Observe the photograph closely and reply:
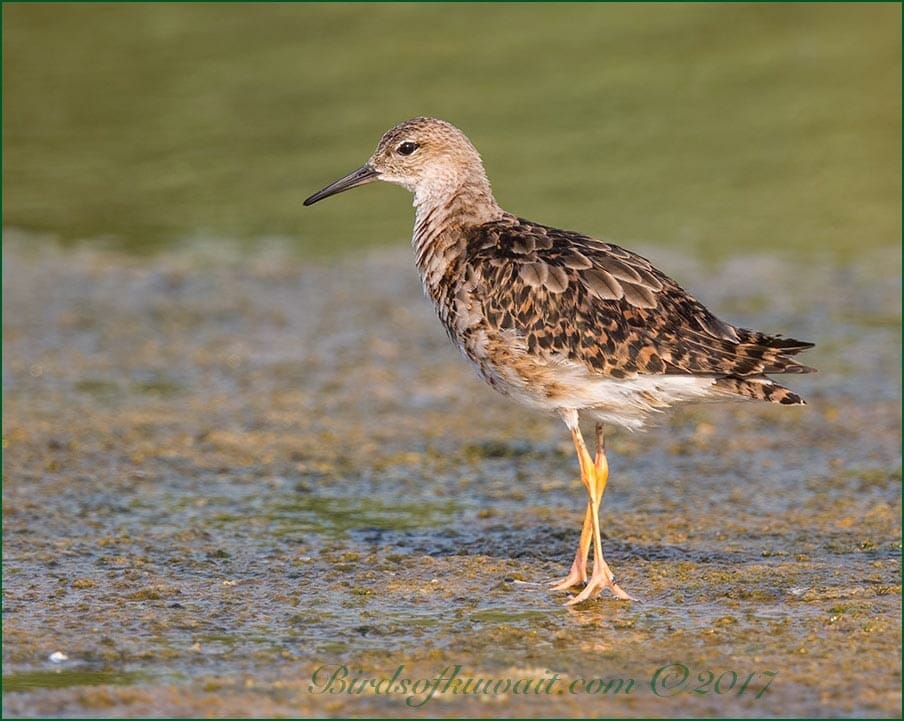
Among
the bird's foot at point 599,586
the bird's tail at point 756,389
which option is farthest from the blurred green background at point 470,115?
the bird's foot at point 599,586

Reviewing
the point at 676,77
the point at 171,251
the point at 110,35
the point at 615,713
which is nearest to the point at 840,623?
the point at 615,713

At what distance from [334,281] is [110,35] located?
9.53 meters

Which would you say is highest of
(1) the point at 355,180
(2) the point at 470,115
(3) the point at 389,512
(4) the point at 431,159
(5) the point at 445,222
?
(2) the point at 470,115

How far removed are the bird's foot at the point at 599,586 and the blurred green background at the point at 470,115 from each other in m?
7.97

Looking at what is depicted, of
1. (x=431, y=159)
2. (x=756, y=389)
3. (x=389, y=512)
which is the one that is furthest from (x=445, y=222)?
(x=756, y=389)

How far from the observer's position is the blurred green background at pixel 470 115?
55.0 ft

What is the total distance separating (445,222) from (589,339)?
1.35 metres

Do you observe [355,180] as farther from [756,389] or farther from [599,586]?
[599,586]

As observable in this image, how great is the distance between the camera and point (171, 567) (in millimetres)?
8672

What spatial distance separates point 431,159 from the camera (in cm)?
938

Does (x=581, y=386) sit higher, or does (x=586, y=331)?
(x=586, y=331)

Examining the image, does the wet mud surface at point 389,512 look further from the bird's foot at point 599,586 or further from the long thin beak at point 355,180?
the long thin beak at point 355,180

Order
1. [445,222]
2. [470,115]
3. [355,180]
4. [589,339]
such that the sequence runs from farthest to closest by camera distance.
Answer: [470,115] → [355,180] → [445,222] → [589,339]

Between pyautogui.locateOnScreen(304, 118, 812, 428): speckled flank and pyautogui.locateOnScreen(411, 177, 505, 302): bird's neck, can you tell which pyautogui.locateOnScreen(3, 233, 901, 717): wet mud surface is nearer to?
pyautogui.locateOnScreen(304, 118, 812, 428): speckled flank
